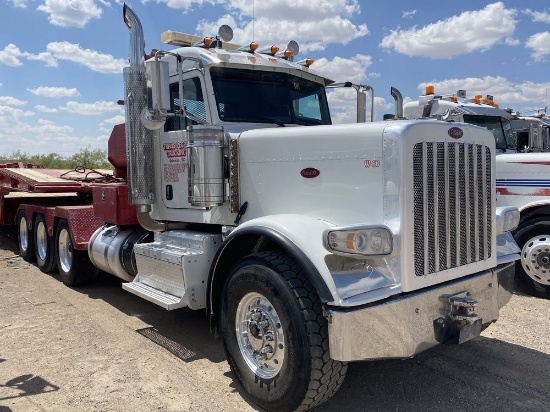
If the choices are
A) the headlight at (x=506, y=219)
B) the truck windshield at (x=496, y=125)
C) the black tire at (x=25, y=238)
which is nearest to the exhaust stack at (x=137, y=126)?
the headlight at (x=506, y=219)

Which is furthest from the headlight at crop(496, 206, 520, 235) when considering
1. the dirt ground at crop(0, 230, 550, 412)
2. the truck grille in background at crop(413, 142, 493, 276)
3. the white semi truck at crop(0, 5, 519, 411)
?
the dirt ground at crop(0, 230, 550, 412)

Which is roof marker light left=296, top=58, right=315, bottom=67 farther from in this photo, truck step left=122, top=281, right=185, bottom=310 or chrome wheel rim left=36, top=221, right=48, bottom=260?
chrome wheel rim left=36, top=221, right=48, bottom=260

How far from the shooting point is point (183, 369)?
4.04 metres

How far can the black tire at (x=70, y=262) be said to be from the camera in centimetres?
680

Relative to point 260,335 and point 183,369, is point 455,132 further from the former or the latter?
point 183,369

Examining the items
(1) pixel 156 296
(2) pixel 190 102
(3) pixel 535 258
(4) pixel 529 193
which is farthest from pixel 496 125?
(1) pixel 156 296

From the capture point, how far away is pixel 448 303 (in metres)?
3.30

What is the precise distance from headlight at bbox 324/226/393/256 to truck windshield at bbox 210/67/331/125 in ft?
6.49

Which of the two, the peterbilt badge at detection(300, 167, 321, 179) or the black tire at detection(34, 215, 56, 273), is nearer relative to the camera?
the peterbilt badge at detection(300, 167, 321, 179)

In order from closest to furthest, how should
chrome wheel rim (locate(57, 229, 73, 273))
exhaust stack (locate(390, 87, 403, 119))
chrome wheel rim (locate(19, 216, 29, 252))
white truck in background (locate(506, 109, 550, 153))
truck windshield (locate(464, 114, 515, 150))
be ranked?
exhaust stack (locate(390, 87, 403, 119)), chrome wheel rim (locate(57, 229, 73, 273)), white truck in background (locate(506, 109, 550, 153)), truck windshield (locate(464, 114, 515, 150)), chrome wheel rim (locate(19, 216, 29, 252))

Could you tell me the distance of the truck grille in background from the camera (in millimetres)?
3260

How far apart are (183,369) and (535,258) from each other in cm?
451

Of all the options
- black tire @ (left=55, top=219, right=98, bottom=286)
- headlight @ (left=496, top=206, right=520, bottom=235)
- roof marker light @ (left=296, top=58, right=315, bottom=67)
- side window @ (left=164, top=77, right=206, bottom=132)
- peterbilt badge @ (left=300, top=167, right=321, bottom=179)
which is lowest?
black tire @ (left=55, top=219, right=98, bottom=286)

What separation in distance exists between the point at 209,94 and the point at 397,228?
220cm
